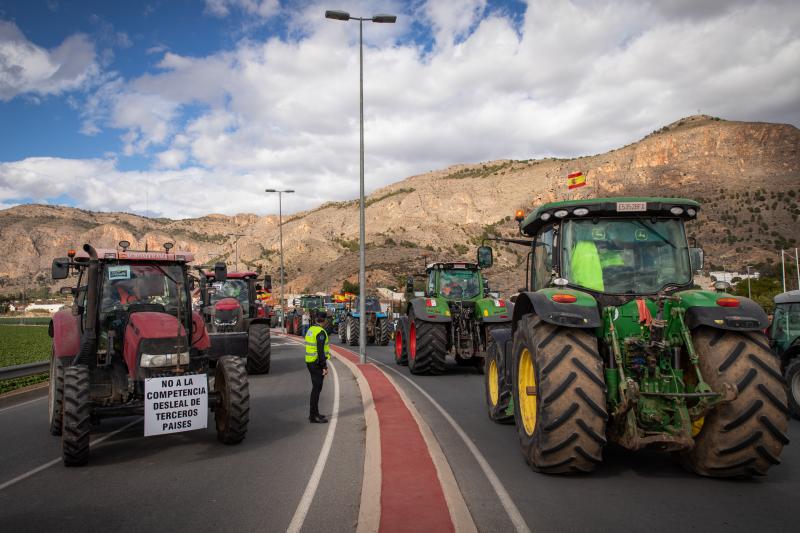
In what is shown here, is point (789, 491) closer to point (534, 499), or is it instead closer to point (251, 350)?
point (534, 499)

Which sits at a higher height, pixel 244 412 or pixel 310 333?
pixel 310 333

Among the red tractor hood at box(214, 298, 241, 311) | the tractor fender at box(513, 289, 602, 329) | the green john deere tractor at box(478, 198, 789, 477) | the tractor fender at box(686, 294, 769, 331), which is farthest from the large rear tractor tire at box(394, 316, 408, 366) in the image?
the tractor fender at box(686, 294, 769, 331)

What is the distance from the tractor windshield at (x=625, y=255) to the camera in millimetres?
6355

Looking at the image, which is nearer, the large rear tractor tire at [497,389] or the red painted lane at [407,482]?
the red painted lane at [407,482]

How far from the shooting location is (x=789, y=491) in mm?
5266

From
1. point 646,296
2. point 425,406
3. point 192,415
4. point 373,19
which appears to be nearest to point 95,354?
point 192,415

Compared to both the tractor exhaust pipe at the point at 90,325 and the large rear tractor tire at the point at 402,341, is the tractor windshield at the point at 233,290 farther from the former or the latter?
the tractor exhaust pipe at the point at 90,325

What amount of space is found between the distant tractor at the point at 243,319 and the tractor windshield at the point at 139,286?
15.8 feet

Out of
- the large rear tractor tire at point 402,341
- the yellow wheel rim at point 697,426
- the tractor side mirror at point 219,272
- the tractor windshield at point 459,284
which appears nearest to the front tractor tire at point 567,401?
the yellow wheel rim at point 697,426

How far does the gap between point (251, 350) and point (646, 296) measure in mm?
11332

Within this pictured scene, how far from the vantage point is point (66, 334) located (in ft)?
26.4

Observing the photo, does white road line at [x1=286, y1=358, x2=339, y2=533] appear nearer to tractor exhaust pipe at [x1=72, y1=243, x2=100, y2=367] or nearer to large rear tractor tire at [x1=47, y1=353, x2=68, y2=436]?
tractor exhaust pipe at [x1=72, y1=243, x2=100, y2=367]

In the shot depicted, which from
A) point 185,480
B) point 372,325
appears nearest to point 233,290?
point 372,325

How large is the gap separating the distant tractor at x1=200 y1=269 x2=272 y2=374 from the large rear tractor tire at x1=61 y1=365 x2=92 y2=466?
21.7 feet
